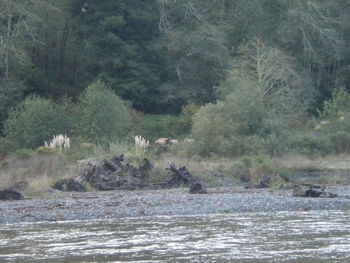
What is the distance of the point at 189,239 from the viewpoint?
20.7 m

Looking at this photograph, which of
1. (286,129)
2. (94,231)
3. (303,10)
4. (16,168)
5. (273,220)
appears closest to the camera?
(94,231)

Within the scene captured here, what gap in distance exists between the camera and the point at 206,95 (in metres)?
59.7

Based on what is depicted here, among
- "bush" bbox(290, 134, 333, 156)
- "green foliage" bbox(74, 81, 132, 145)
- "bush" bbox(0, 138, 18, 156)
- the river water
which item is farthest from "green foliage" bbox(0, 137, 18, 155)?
the river water

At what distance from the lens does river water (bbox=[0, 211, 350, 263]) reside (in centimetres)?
1841

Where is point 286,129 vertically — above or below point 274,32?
below

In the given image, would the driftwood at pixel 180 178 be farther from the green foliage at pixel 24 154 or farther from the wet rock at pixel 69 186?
→ the green foliage at pixel 24 154

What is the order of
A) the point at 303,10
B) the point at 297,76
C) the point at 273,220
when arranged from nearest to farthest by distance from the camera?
1. the point at 273,220
2. the point at 297,76
3. the point at 303,10

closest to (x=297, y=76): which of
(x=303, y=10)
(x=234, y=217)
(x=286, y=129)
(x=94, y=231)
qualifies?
(x=303, y=10)

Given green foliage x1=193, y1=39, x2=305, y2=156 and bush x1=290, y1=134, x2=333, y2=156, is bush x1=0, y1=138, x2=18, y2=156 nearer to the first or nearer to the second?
green foliage x1=193, y1=39, x2=305, y2=156

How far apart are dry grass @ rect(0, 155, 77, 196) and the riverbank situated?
1289mm

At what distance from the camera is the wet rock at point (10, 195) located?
3000 cm

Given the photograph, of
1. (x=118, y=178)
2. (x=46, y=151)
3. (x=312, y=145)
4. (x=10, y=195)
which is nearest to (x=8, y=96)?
(x=46, y=151)

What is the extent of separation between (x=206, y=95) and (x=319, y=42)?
8.65m

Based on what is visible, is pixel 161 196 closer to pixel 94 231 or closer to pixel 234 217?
pixel 234 217
